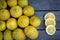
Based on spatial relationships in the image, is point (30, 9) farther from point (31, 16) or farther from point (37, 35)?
point (37, 35)

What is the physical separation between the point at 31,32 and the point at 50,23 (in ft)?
0.58

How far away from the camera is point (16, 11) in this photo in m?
0.96

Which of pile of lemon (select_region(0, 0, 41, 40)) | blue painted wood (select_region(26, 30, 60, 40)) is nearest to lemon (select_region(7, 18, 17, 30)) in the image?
pile of lemon (select_region(0, 0, 41, 40))

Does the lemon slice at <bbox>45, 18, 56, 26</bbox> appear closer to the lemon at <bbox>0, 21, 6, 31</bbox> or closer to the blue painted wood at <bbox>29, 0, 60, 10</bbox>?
the blue painted wood at <bbox>29, 0, 60, 10</bbox>

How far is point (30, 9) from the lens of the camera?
100 cm

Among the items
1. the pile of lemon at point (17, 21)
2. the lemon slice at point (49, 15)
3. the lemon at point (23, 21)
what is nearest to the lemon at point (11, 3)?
the pile of lemon at point (17, 21)

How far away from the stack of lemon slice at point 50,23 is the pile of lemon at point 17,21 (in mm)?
69

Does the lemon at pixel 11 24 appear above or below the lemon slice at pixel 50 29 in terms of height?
above

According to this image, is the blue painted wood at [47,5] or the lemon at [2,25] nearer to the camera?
the lemon at [2,25]

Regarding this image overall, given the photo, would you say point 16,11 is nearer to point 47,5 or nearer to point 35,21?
point 35,21

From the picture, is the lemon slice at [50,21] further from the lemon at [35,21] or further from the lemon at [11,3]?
the lemon at [11,3]

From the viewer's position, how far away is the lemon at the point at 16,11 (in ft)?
3.16

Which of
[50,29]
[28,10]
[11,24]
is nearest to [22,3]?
[28,10]

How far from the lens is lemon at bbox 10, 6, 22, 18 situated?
962 mm
